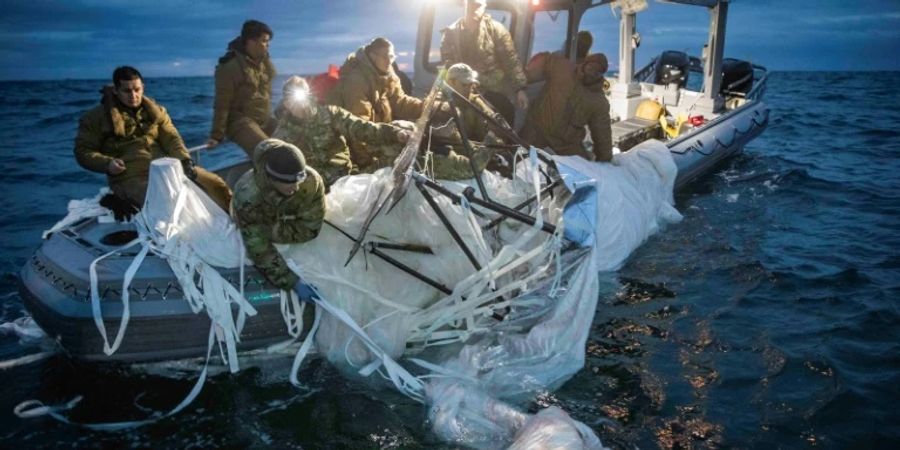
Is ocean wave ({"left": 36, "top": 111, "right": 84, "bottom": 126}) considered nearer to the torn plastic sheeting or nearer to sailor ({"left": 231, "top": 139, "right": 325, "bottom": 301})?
sailor ({"left": 231, "top": 139, "right": 325, "bottom": 301})

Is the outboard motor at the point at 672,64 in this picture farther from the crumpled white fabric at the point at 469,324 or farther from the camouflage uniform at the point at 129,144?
the camouflage uniform at the point at 129,144

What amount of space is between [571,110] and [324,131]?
2.95 meters

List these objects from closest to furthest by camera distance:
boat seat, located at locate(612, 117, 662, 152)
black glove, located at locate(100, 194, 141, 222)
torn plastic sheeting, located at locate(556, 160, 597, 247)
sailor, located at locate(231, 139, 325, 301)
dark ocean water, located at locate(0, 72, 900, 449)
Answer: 1. sailor, located at locate(231, 139, 325, 301)
2. dark ocean water, located at locate(0, 72, 900, 449)
3. torn plastic sheeting, located at locate(556, 160, 597, 247)
4. black glove, located at locate(100, 194, 141, 222)
5. boat seat, located at locate(612, 117, 662, 152)

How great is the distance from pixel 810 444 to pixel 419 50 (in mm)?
6210

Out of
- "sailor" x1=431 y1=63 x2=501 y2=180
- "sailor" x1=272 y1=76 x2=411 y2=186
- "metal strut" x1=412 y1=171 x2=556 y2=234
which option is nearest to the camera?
"metal strut" x1=412 y1=171 x2=556 y2=234

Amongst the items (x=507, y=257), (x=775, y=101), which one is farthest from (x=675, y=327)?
(x=775, y=101)

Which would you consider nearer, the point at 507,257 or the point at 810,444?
the point at 810,444

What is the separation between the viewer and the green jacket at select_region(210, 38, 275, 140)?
5.73 metres

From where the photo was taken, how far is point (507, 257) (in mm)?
4289

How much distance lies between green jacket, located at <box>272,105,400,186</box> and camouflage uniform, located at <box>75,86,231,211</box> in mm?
862

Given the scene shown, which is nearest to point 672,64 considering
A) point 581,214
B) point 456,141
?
point 456,141

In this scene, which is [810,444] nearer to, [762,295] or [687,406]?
[687,406]

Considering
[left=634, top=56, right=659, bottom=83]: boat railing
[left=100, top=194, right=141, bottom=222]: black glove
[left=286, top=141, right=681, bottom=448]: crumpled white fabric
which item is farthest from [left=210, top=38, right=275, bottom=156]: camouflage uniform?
[left=634, top=56, right=659, bottom=83]: boat railing

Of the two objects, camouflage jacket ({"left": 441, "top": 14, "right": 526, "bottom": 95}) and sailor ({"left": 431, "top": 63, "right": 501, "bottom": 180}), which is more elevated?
camouflage jacket ({"left": 441, "top": 14, "right": 526, "bottom": 95})
